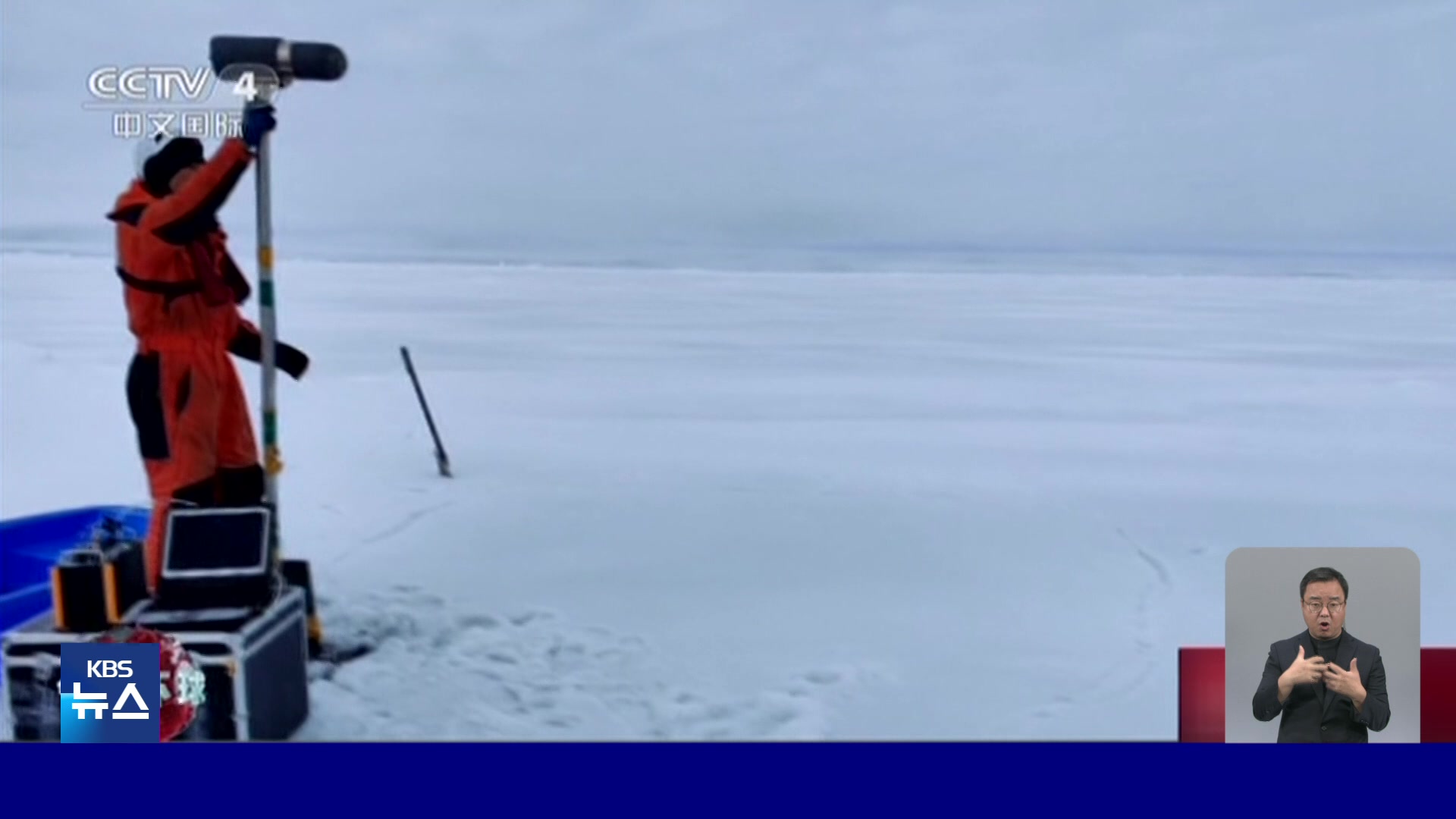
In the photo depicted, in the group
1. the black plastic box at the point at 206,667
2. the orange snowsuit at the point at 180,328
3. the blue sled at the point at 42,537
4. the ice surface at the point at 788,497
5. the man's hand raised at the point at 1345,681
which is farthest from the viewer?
the blue sled at the point at 42,537

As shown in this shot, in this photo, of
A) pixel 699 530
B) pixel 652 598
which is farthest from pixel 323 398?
pixel 652 598

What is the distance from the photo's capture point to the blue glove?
257 centimetres

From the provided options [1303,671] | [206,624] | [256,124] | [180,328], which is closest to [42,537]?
[180,328]

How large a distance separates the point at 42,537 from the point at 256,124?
178cm

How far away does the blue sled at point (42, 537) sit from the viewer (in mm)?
3400

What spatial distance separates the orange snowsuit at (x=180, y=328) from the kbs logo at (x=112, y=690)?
0.21 meters

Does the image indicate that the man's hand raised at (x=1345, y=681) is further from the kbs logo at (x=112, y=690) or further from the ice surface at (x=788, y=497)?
the kbs logo at (x=112, y=690)

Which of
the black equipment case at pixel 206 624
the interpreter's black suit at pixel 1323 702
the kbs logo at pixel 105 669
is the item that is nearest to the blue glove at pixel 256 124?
the black equipment case at pixel 206 624

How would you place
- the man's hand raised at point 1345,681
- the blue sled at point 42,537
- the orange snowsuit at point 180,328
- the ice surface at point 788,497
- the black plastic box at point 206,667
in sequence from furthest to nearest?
the blue sled at point 42,537 < the ice surface at point 788,497 < the man's hand raised at point 1345,681 < the orange snowsuit at point 180,328 < the black plastic box at point 206,667

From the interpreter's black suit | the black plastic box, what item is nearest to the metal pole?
the black plastic box

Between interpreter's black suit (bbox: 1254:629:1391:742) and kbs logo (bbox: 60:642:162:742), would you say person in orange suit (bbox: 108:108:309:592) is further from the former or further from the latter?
interpreter's black suit (bbox: 1254:629:1391:742)

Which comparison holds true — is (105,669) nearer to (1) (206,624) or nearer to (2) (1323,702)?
(1) (206,624)

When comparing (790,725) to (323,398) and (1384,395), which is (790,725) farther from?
(1384,395)

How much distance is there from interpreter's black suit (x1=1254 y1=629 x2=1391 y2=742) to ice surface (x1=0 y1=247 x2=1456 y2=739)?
0.82ft
